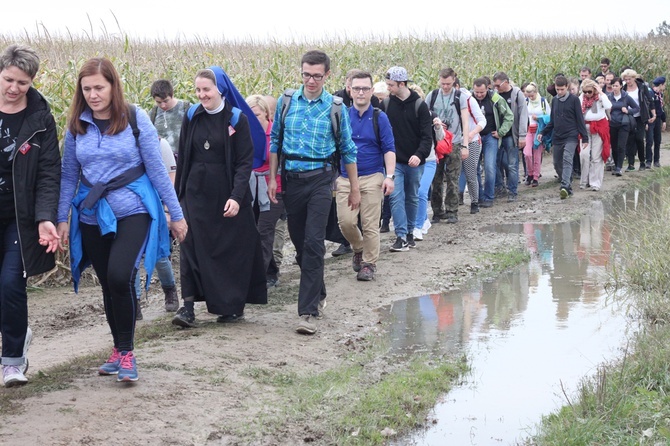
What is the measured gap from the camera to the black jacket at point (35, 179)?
557 cm

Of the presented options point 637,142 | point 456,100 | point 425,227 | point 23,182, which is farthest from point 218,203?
point 637,142

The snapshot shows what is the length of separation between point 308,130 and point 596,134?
10442mm

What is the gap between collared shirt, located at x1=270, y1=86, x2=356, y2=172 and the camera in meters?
7.90

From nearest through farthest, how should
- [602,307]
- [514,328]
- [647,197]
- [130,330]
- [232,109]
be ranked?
[130,330] < [232,109] < [514,328] < [602,307] < [647,197]

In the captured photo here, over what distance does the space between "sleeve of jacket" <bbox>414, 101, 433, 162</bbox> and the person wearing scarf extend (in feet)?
21.0

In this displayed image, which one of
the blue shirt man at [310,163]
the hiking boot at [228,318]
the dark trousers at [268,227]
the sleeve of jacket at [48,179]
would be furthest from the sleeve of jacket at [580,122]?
the sleeve of jacket at [48,179]

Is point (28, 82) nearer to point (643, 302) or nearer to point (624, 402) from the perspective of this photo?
point (624, 402)

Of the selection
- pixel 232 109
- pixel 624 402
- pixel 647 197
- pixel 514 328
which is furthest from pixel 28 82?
pixel 647 197

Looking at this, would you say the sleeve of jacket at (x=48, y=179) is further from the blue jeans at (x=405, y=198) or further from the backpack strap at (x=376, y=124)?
the blue jeans at (x=405, y=198)

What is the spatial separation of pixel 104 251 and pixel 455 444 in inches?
95.1

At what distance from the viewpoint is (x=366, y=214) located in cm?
986

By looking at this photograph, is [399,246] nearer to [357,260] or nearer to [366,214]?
[357,260]

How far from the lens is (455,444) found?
5578 mm

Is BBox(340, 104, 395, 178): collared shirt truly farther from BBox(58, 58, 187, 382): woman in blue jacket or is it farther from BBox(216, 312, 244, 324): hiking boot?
BBox(58, 58, 187, 382): woman in blue jacket
